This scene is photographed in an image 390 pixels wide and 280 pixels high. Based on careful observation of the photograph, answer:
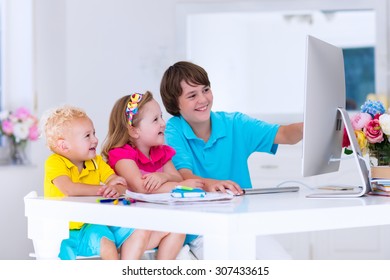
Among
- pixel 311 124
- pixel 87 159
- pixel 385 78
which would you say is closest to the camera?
pixel 311 124

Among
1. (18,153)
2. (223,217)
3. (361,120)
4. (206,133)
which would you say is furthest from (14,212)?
(223,217)

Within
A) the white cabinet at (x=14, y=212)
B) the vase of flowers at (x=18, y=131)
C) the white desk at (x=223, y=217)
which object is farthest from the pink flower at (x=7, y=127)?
the white desk at (x=223, y=217)

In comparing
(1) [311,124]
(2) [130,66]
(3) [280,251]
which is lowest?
(3) [280,251]

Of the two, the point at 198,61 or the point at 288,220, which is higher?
the point at 198,61

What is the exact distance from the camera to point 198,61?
16.5 ft

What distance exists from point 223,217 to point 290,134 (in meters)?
1.22

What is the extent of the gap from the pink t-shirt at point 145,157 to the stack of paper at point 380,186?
738mm

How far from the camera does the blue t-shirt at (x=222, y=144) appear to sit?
8.73 feet

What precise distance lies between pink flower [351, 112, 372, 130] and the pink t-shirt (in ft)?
2.22

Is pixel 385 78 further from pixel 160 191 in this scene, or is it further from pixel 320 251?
pixel 160 191

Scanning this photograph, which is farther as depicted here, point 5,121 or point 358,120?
point 5,121

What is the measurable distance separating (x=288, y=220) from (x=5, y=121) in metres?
2.96

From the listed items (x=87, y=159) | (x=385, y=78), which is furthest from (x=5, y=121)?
(x=385, y=78)
